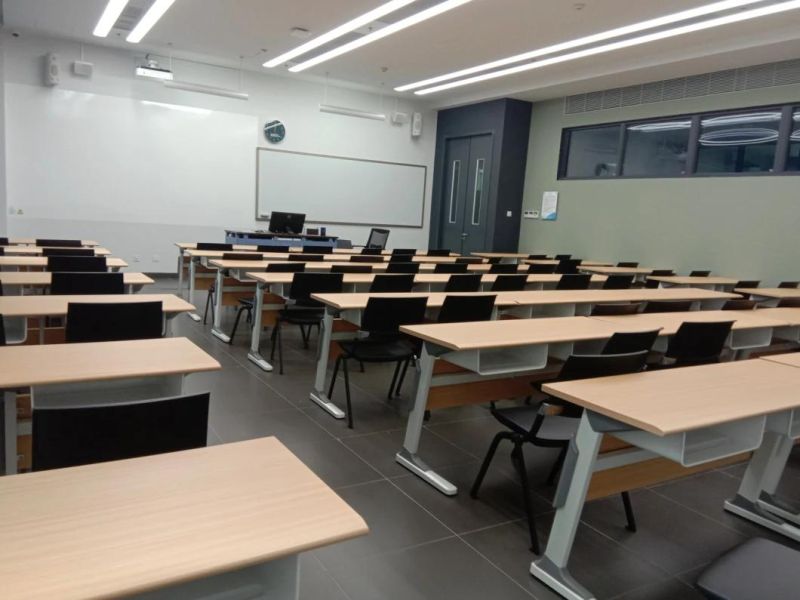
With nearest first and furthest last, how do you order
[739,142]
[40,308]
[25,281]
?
[40,308]
[25,281]
[739,142]

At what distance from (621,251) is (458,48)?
13.1ft

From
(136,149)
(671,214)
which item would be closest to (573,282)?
(671,214)

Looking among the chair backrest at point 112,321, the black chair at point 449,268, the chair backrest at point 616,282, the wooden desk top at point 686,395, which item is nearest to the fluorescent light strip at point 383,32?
the black chair at point 449,268

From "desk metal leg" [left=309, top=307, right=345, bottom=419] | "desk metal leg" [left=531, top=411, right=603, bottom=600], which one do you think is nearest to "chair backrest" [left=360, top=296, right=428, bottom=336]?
"desk metal leg" [left=309, top=307, right=345, bottom=419]

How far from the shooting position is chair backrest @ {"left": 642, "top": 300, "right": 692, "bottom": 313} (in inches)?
167

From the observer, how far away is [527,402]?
4.26 metres

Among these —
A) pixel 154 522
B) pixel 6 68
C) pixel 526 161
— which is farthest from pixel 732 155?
pixel 6 68

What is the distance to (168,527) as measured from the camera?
1072 millimetres

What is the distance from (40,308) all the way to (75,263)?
1.85 meters

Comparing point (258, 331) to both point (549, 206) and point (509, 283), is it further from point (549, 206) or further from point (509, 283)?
point (549, 206)

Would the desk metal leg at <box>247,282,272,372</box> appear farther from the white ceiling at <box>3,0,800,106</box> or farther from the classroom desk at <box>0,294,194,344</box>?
the white ceiling at <box>3,0,800,106</box>

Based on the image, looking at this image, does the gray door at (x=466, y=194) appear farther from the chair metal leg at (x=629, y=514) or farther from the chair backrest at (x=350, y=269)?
the chair metal leg at (x=629, y=514)

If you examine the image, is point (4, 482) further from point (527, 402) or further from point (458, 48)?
point (458, 48)

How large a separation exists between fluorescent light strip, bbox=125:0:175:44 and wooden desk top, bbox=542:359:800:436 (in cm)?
654
